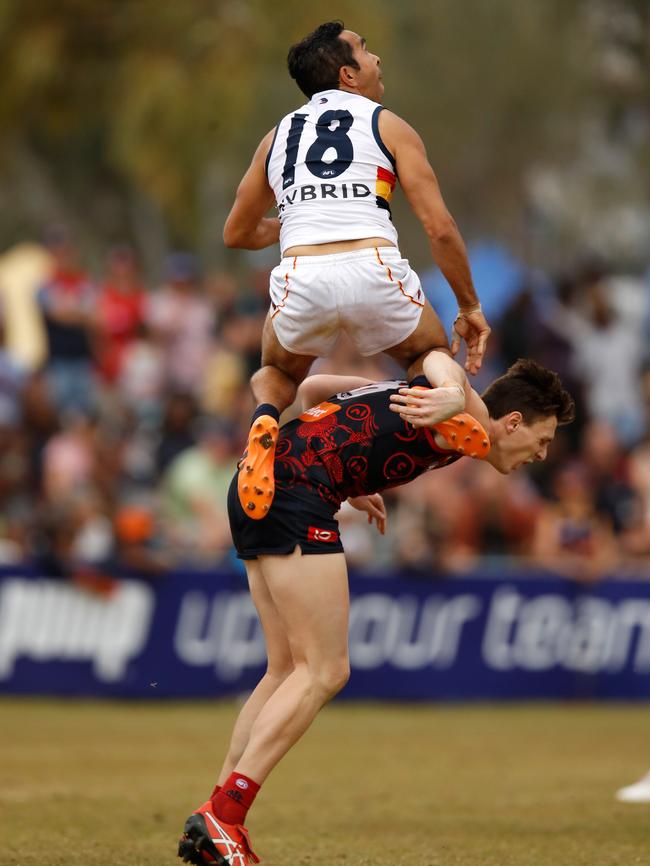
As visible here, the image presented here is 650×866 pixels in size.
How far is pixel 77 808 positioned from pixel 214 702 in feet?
17.5

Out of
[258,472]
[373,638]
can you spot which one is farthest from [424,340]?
[373,638]

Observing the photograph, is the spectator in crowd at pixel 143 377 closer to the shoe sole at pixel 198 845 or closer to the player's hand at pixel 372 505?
the player's hand at pixel 372 505

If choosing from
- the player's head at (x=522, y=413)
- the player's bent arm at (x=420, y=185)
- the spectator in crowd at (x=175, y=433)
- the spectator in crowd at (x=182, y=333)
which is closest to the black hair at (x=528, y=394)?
the player's head at (x=522, y=413)

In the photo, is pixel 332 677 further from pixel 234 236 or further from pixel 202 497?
pixel 202 497

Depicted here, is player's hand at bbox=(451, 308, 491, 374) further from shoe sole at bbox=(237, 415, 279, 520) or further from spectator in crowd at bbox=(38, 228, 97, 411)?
spectator in crowd at bbox=(38, 228, 97, 411)

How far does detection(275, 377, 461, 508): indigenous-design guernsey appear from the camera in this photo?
6.89m

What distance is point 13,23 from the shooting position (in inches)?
843

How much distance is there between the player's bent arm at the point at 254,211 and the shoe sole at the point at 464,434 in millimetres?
1322

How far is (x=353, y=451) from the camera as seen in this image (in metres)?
6.91

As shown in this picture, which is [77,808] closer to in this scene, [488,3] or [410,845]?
[410,845]

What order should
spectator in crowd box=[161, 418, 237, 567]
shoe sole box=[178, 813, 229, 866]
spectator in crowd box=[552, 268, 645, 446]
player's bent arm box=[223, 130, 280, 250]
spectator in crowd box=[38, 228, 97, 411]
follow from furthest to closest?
1. spectator in crowd box=[552, 268, 645, 446]
2. spectator in crowd box=[38, 228, 97, 411]
3. spectator in crowd box=[161, 418, 237, 567]
4. player's bent arm box=[223, 130, 280, 250]
5. shoe sole box=[178, 813, 229, 866]

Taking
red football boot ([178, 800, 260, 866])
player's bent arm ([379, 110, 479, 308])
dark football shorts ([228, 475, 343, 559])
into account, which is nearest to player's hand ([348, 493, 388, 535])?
dark football shorts ([228, 475, 343, 559])

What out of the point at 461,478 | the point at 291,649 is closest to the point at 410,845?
the point at 291,649

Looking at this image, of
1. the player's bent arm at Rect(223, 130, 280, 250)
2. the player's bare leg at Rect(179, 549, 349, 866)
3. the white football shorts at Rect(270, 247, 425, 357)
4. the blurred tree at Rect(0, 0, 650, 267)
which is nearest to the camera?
the player's bare leg at Rect(179, 549, 349, 866)
